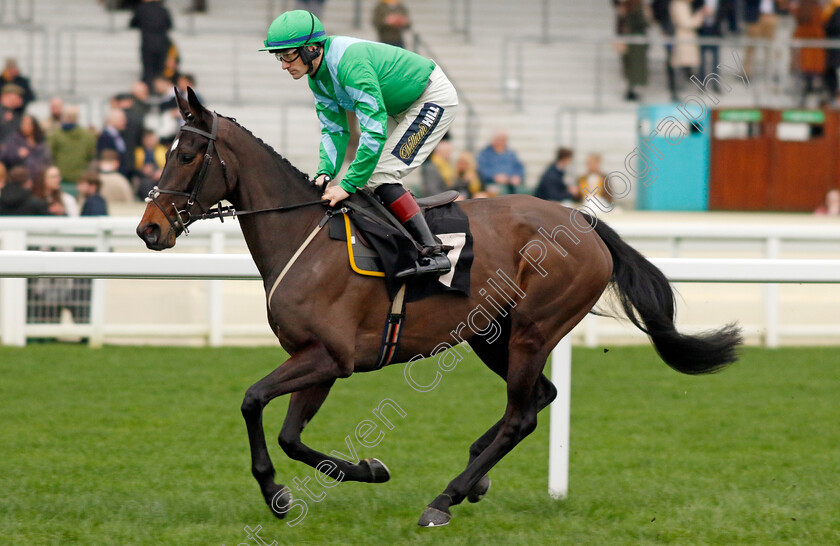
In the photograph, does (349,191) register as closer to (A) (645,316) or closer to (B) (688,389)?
(A) (645,316)

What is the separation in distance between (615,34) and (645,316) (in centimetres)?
1291

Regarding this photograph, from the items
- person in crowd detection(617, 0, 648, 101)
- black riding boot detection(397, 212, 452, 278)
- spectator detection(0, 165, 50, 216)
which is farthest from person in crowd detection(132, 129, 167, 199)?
black riding boot detection(397, 212, 452, 278)

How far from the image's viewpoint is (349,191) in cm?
415

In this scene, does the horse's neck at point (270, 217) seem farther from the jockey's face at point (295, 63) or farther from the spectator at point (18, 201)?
the spectator at point (18, 201)

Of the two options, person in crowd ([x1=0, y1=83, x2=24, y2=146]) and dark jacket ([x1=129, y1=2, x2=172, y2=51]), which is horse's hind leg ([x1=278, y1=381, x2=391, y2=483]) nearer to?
person in crowd ([x1=0, y1=83, x2=24, y2=146])

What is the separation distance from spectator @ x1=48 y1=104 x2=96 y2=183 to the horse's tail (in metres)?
7.81

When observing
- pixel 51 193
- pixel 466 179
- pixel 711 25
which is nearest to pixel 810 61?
pixel 711 25

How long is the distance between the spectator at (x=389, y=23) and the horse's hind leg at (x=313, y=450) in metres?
10.0

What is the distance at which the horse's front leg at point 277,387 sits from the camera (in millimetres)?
3951

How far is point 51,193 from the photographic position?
908 cm

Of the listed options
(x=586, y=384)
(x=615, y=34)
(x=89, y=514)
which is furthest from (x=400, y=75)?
(x=615, y=34)

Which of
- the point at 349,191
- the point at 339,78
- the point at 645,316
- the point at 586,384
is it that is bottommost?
the point at 586,384

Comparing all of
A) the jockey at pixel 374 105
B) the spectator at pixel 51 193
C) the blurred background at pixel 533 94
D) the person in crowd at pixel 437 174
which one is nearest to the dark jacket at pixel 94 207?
the spectator at pixel 51 193

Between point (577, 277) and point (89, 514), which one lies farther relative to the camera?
point (577, 277)
